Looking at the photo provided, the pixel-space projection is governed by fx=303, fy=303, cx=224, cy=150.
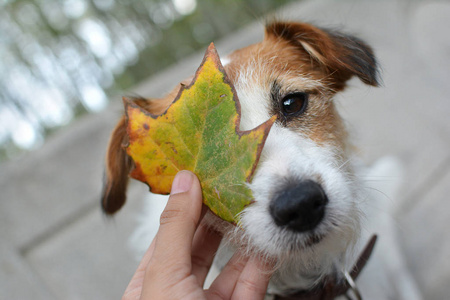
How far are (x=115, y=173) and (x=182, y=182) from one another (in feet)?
2.17

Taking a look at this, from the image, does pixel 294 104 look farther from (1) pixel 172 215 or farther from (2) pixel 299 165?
(1) pixel 172 215

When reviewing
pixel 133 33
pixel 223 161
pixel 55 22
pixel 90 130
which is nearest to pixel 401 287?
pixel 223 161

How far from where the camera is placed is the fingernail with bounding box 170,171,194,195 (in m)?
0.94

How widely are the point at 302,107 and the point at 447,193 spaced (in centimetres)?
203

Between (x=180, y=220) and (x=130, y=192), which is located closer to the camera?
(x=180, y=220)

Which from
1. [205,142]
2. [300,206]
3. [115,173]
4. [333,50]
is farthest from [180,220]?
[333,50]

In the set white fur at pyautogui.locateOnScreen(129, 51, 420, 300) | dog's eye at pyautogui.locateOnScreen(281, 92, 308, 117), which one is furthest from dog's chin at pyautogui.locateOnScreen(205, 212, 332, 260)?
dog's eye at pyautogui.locateOnScreen(281, 92, 308, 117)

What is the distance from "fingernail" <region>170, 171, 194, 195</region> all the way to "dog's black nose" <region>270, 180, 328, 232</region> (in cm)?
27

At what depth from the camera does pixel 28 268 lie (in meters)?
2.54

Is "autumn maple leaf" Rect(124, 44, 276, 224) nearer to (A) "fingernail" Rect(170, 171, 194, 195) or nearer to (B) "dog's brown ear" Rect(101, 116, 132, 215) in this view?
(A) "fingernail" Rect(170, 171, 194, 195)

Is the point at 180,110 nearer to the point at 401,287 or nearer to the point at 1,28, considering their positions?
the point at 401,287

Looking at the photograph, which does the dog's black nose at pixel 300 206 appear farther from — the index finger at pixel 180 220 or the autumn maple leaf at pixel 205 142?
the index finger at pixel 180 220

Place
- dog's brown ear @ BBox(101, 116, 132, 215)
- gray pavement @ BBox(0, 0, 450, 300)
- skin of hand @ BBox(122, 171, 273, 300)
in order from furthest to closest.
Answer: gray pavement @ BBox(0, 0, 450, 300) < dog's brown ear @ BBox(101, 116, 132, 215) < skin of hand @ BBox(122, 171, 273, 300)

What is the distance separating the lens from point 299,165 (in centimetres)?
98
